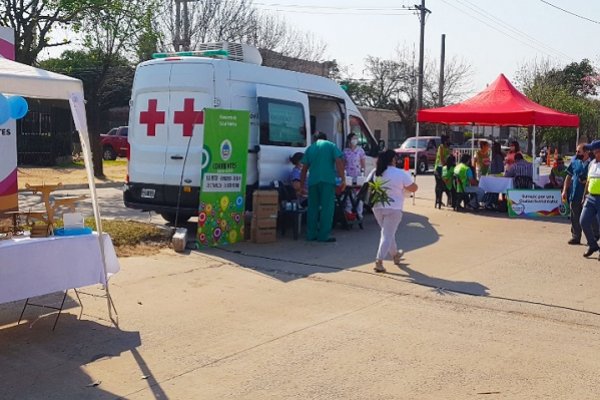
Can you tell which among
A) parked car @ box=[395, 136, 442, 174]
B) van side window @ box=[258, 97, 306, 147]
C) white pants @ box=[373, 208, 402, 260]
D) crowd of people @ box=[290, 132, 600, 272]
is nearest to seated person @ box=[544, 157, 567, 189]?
crowd of people @ box=[290, 132, 600, 272]

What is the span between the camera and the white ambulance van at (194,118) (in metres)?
10.3

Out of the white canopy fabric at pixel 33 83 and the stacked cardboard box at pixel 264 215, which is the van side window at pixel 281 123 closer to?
the stacked cardboard box at pixel 264 215

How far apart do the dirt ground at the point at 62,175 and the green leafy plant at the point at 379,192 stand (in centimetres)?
1351

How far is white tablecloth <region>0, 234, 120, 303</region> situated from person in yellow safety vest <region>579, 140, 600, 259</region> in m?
6.94

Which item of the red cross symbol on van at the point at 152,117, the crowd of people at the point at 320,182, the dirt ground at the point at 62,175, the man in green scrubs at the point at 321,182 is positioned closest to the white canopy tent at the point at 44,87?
the crowd of people at the point at 320,182

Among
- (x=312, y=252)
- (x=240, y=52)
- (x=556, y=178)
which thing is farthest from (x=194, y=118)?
(x=556, y=178)

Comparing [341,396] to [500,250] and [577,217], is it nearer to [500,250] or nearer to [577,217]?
[500,250]

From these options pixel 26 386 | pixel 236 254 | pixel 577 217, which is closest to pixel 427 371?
pixel 26 386

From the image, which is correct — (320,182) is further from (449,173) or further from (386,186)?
(449,173)

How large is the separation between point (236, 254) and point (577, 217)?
5661 mm

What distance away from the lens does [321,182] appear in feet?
34.7

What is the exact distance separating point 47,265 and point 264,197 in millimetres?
4964

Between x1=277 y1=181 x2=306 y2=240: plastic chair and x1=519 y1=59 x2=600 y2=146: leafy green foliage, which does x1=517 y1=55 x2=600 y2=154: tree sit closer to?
x1=519 y1=59 x2=600 y2=146: leafy green foliage

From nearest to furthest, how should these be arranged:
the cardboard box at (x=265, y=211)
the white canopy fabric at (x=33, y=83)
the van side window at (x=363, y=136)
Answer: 1. the white canopy fabric at (x=33, y=83)
2. the cardboard box at (x=265, y=211)
3. the van side window at (x=363, y=136)
